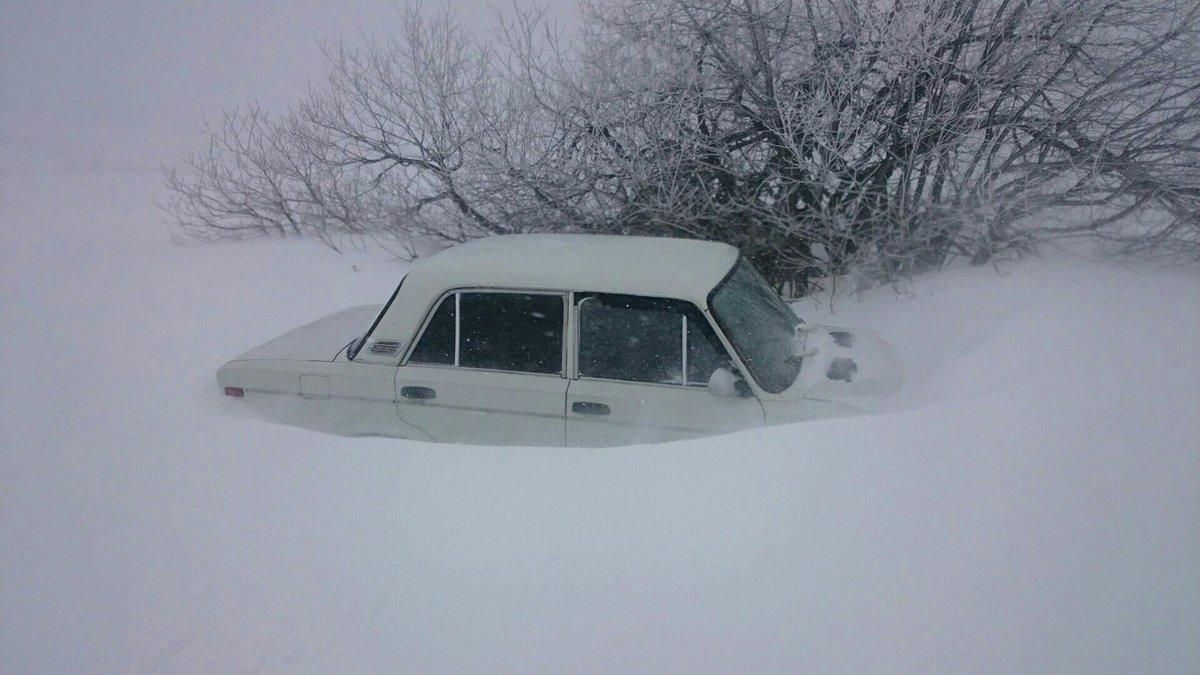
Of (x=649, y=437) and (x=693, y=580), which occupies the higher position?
(x=649, y=437)

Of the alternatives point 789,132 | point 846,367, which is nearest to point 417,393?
point 846,367

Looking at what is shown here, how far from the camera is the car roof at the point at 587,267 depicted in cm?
315

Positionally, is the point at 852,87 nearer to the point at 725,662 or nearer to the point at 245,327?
the point at 725,662

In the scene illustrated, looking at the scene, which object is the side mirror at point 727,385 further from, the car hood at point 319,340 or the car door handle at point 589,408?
the car hood at point 319,340

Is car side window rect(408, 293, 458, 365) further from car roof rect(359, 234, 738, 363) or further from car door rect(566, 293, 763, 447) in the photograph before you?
car door rect(566, 293, 763, 447)

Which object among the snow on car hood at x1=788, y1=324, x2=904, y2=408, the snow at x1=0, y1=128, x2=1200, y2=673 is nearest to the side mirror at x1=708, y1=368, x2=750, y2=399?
the snow on car hood at x1=788, y1=324, x2=904, y2=408

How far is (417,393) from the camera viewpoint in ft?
10.8

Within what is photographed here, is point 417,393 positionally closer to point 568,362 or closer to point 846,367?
point 568,362

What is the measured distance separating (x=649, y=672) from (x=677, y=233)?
13.6ft

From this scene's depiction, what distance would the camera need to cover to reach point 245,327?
15.6 feet

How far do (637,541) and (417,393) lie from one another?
5.22ft

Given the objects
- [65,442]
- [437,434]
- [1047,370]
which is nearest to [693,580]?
[437,434]

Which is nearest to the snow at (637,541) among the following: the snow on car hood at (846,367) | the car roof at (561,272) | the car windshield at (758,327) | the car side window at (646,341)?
the snow on car hood at (846,367)

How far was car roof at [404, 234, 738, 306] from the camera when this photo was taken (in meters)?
3.15
